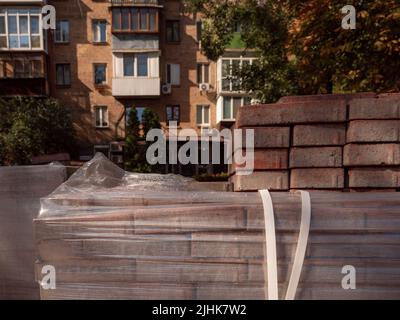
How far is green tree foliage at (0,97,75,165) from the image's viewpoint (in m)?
18.8

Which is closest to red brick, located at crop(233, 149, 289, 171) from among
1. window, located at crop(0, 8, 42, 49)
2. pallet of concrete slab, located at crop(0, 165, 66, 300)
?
pallet of concrete slab, located at crop(0, 165, 66, 300)

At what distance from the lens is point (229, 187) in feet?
12.0

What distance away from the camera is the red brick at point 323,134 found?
280cm

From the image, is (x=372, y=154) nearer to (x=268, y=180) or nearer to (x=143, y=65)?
(x=268, y=180)

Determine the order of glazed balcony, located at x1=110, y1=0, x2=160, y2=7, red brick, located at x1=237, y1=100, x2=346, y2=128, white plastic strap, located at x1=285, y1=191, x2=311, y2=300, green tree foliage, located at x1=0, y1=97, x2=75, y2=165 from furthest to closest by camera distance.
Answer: glazed balcony, located at x1=110, y1=0, x2=160, y2=7
green tree foliage, located at x1=0, y1=97, x2=75, y2=165
red brick, located at x1=237, y1=100, x2=346, y2=128
white plastic strap, located at x1=285, y1=191, x2=311, y2=300

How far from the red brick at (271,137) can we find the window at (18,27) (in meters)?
23.4

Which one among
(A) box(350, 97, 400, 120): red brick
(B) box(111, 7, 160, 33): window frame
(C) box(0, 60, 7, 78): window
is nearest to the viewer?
(A) box(350, 97, 400, 120): red brick

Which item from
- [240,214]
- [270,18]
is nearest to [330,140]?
[240,214]

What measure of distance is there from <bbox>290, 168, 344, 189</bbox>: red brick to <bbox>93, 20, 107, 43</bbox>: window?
79.0 ft

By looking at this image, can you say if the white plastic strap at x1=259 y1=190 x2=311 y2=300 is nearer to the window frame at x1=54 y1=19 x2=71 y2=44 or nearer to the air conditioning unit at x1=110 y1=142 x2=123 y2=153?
the air conditioning unit at x1=110 y1=142 x2=123 y2=153

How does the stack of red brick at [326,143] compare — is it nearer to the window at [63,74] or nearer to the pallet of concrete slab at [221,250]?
the pallet of concrete slab at [221,250]

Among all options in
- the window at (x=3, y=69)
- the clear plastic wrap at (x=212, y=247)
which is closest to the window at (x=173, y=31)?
the window at (x=3, y=69)
